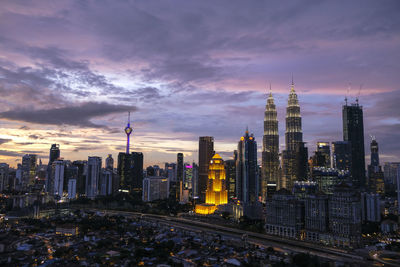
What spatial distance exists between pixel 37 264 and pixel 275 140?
159m

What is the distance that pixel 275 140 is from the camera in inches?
7456

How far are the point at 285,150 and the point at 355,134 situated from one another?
4334 cm

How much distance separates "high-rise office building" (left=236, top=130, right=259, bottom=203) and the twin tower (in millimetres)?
31359

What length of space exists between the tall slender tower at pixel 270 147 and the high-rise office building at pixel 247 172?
Result: 3688cm

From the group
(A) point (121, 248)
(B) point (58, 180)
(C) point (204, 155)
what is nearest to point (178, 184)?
(C) point (204, 155)

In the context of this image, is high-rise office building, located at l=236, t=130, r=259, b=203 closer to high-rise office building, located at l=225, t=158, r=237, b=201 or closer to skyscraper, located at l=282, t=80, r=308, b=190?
high-rise office building, located at l=225, t=158, r=237, b=201

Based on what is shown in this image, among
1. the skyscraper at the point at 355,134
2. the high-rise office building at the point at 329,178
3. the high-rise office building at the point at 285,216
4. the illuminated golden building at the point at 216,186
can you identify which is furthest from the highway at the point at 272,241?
the skyscraper at the point at 355,134

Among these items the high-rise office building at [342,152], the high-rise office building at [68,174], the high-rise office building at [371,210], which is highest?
the high-rise office building at [342,152]

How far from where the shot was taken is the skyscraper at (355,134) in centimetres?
17338

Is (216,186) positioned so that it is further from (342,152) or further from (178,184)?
(342,152)

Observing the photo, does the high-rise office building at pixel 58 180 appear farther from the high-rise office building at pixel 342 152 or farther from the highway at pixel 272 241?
the high-rise office building at pixel 342 152

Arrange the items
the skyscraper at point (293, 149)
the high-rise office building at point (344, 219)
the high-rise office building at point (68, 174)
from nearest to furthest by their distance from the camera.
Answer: the high-rise office building at point (344, 219) < the high-rise office building at point (68, 174) < the skyscraper at point (293, 149)

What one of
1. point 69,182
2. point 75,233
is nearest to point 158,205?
point 69,182

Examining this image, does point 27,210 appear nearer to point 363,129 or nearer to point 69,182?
point 69,182
